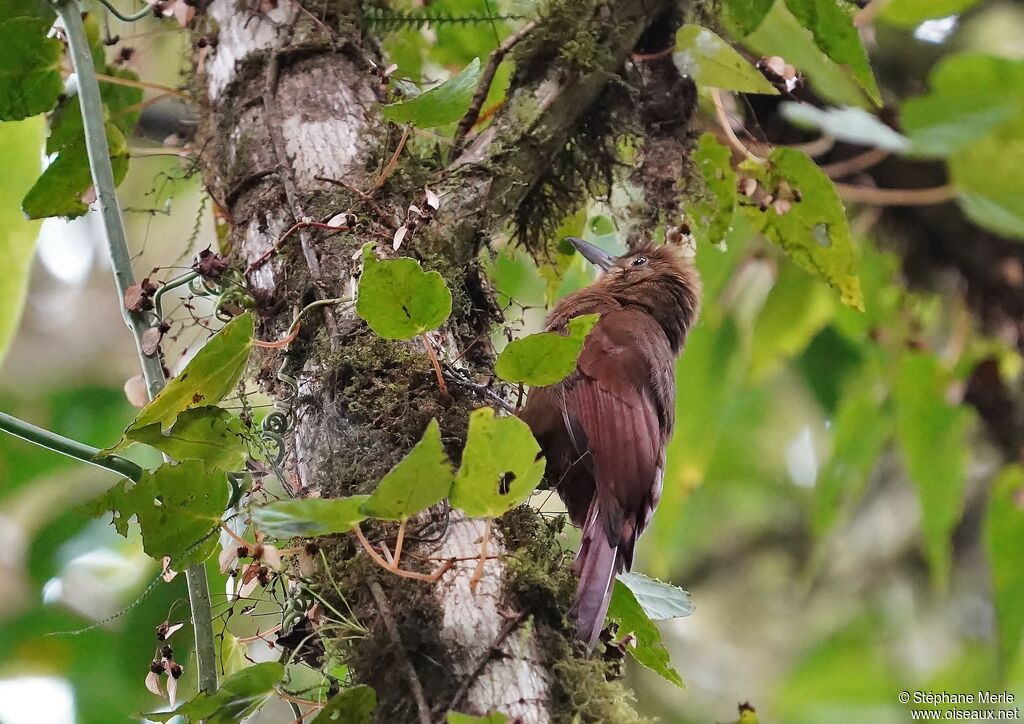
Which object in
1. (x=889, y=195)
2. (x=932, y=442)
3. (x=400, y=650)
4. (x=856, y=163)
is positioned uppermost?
(x=400, y=650)

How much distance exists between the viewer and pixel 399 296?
3.92 ft

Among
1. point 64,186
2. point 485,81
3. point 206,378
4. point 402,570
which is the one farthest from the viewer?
point 485,81

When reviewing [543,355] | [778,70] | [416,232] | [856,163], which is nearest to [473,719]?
[543,355]

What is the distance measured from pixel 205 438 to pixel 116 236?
39 centimetres

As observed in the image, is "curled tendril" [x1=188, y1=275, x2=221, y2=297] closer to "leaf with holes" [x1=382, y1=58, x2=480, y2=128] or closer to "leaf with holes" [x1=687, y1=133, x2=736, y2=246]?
"leaf with holes" [x1=382, y1=58, x2=480, y2=128]

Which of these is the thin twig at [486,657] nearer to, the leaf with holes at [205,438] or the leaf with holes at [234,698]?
the leaf with holes at [234,698]

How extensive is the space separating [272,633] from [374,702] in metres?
0.42

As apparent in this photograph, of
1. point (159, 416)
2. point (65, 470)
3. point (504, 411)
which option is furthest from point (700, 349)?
point (159, 416)

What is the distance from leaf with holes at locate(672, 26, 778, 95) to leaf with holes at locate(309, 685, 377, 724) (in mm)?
1179

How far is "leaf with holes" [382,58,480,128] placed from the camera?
1.37 meters

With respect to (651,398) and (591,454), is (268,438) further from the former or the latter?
(651,398)

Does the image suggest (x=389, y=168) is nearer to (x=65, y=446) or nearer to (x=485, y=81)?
(x=485, y=81)

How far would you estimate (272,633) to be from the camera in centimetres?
145

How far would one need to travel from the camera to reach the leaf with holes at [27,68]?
5.20ft
